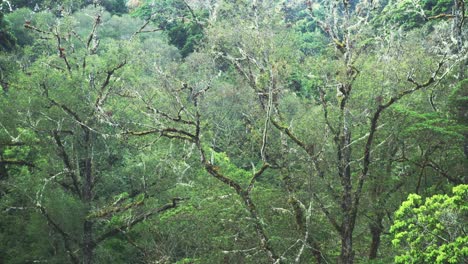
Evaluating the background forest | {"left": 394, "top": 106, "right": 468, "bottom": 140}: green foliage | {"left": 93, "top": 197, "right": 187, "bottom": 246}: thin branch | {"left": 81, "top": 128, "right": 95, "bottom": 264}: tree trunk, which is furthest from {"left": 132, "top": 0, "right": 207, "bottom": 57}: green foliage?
{"left": 394, "top": 106, "right": 468, "bottom": 140}: green foliage

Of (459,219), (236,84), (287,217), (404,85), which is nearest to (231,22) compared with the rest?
(236,84)

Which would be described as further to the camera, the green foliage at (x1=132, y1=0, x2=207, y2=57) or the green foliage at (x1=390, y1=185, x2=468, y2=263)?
the green foliage at (x1=132, y1=0, x2=207, y2=57)

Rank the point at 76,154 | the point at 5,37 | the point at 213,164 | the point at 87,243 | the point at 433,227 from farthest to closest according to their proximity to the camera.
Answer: the point at 5,37 < the point at 87,243 < the point at 76,154 < the point at 213,164 < the point at 433,227

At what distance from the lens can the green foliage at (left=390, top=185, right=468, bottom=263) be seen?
833 cm

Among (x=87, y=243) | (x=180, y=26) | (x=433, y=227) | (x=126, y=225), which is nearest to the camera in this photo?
(x=433, y=227)

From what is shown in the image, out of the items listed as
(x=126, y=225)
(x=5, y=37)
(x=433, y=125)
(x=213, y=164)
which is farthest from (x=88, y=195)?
(x=5, y=37)

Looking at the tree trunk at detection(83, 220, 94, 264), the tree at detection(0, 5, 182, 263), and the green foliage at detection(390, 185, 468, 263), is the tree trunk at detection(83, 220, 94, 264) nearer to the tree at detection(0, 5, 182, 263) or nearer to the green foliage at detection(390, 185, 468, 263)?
the tree at detection(0, 5, 182, 263)

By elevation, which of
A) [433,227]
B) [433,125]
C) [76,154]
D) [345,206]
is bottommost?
[76,154]

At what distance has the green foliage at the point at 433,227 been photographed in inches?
328

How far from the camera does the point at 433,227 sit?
898 cm

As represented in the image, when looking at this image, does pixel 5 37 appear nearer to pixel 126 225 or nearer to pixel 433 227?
pixel 126 225

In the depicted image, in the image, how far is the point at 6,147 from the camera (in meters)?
15.6

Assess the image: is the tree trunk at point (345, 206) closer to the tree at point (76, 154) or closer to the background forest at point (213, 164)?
the background forest at point (213, 164)

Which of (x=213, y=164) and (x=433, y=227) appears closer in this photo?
(x=433, y=227)
